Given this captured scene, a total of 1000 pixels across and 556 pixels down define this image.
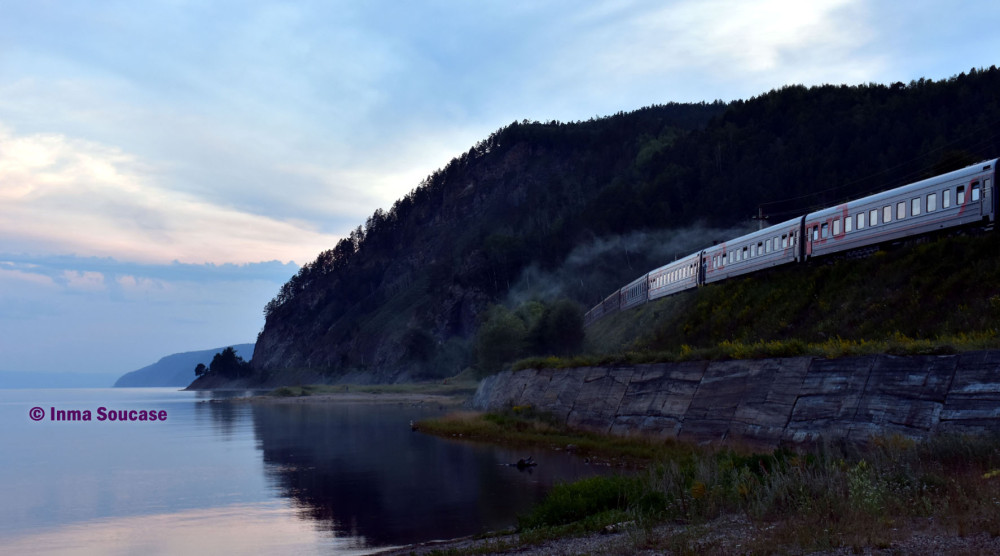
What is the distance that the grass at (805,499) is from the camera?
11.7 m

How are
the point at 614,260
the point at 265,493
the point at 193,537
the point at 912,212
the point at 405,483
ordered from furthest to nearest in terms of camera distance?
the point at 614,260 < the point at 912,212 < the point at 405,483 < the point at 265,493 < the point at 193,537

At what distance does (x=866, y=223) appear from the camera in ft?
128

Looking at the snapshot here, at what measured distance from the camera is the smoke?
5025 inches

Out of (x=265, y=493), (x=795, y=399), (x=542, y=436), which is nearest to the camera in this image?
(x=795, y=399)

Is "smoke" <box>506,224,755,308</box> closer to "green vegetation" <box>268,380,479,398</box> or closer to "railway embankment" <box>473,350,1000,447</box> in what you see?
"green vegetation" <box>268,380,479,398</box>

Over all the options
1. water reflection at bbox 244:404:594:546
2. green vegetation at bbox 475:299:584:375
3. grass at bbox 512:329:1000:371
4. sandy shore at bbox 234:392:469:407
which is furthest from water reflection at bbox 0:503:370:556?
sandy shore at bbox 234:392:469:407

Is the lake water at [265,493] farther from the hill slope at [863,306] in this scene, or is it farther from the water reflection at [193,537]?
the hill slope at [863,306]

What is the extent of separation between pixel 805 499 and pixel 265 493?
72.9 ft

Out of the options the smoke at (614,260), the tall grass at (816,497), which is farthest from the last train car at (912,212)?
the smoke at (614,260)

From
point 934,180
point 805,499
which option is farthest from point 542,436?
point 805,499

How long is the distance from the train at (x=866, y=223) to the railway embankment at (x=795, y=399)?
1160 centimetres

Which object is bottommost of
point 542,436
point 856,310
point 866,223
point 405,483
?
point 405,483

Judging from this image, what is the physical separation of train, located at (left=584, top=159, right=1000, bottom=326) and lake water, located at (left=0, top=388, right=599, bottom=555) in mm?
17595

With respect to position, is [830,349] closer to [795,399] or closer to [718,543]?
[795,399]
